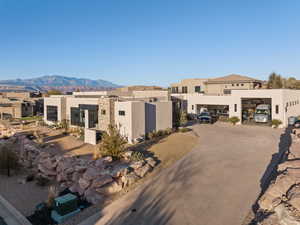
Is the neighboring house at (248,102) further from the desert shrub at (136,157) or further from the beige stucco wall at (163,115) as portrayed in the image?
the desert shrub at (136,157)

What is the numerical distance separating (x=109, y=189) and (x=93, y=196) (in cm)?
84

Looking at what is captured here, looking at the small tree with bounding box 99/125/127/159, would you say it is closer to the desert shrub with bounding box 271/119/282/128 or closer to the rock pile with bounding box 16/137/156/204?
the rock pile with bounding box 16/137/156/204

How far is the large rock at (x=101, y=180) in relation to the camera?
10821mm

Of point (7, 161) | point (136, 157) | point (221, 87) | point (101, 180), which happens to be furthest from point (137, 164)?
point (221, 87)

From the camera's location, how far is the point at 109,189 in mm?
10602

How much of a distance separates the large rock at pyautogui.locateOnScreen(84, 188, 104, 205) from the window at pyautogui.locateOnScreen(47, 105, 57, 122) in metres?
21.1

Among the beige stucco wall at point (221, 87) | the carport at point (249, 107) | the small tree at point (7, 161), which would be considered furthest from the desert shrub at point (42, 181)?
the beige stucco wall at point (221, 87)

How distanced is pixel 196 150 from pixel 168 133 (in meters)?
5.62

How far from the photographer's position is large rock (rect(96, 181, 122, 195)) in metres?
10.6

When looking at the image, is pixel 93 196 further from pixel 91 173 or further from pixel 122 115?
pixel 122 115

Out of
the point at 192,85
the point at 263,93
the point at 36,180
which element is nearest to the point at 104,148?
the point at 36,180

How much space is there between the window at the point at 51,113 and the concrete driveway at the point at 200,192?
70.1 ft

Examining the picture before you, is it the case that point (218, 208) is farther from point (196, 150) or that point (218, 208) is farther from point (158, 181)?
point (196, 150)

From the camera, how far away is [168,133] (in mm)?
21688
